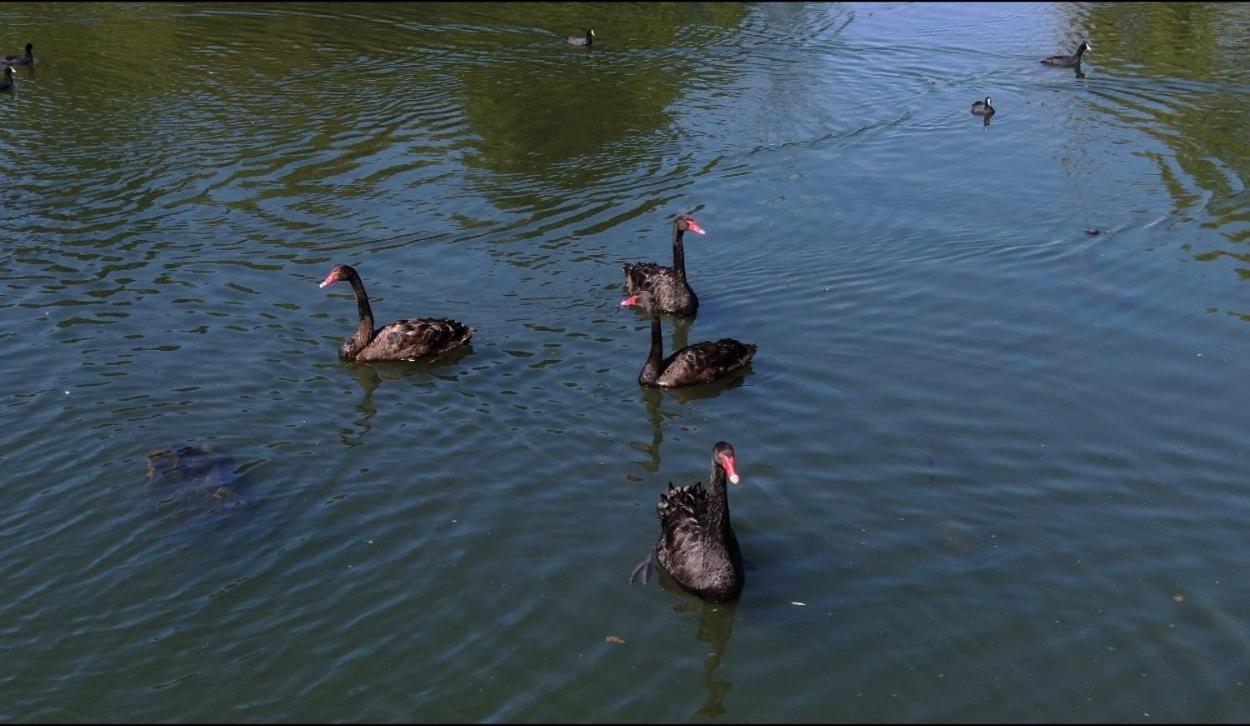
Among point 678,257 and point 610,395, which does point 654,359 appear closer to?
point 610,395

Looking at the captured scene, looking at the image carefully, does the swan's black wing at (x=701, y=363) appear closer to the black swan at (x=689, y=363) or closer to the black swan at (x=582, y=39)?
the black swan at (x=689, y=363)

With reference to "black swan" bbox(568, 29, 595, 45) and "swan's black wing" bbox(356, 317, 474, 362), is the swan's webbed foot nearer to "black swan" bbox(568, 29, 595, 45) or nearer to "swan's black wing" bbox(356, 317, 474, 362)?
"swan's black wing" bbox(356, 317, 474, 362)

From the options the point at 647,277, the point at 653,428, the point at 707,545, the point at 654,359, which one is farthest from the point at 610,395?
the point at 707,545

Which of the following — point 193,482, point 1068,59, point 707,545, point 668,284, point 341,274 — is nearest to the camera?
point 707,545

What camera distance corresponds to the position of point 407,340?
1400cm

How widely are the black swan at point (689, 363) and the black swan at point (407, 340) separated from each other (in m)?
1.96

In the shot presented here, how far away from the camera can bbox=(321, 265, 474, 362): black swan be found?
1399 centimetres

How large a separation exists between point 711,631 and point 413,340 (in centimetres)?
559

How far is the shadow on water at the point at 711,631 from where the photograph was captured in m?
8.79

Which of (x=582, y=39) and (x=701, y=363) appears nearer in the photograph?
(x=701, y=363)

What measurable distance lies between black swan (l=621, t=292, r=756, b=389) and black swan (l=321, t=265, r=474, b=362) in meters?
1.96

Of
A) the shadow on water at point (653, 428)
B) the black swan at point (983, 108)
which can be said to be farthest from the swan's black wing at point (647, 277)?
the black swan at point (983, 108)

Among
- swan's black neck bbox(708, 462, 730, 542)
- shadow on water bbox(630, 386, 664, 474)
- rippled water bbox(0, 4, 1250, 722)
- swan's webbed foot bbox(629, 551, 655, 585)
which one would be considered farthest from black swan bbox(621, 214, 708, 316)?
swan's black neck bbox(708, 462, 730, 542)

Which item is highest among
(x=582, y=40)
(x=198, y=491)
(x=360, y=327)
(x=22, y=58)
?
(x=582, y=40)
